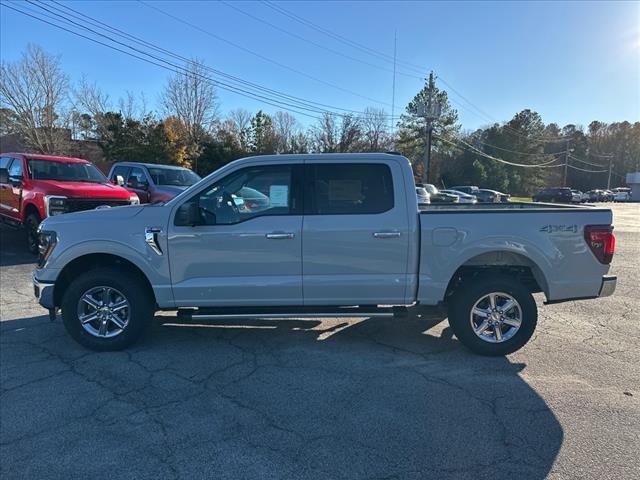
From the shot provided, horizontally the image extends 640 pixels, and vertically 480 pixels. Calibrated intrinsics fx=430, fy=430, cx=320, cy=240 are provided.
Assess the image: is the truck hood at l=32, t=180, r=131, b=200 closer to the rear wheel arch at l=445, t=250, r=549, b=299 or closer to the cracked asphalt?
the cracked asphalt

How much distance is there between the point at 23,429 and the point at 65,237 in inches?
77.9

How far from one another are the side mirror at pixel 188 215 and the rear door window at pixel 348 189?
3.58ft

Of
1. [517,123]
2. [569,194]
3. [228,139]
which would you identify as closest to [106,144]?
[228,139]

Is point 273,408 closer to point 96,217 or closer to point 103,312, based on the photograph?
point 103,312

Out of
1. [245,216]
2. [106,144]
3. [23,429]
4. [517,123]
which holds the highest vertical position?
[517,123]

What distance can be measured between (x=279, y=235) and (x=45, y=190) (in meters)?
7.09

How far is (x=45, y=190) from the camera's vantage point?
29.3ft

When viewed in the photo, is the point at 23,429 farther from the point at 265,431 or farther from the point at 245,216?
the point at 245,216

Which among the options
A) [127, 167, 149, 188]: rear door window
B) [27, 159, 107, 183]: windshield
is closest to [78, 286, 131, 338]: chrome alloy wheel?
[27, 159, 107, 183]: windshield

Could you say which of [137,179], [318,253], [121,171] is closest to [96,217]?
[318,253]

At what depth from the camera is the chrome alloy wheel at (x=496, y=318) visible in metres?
4.43

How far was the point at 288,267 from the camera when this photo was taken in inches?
173

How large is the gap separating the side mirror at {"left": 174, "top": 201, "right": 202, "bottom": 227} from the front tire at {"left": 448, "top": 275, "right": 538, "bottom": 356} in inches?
109

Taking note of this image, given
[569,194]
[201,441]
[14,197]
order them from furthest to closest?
[569,194]
[14,197]
[201,441]
